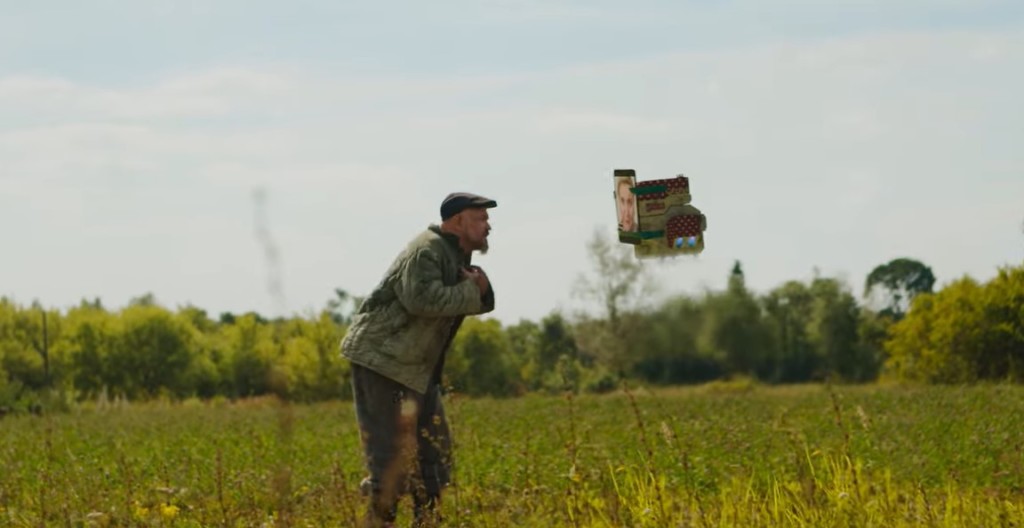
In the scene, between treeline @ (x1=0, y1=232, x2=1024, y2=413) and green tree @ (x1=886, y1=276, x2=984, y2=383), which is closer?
treeline @ (x1=0, y1=232, x2=1024, y2=413)

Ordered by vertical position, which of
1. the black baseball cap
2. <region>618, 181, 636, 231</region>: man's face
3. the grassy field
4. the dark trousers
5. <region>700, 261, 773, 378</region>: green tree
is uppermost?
the black baseball cap

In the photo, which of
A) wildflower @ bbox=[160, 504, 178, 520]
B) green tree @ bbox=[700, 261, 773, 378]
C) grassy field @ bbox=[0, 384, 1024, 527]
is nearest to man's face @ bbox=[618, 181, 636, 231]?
grassy field @ bbox=[0, 384, 1024, 527]

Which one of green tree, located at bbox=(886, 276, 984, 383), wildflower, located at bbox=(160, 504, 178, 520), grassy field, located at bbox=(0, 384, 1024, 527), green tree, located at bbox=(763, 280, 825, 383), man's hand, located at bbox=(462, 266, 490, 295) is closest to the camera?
grassy field, located at bbox=(0, 384, 1024, 527)

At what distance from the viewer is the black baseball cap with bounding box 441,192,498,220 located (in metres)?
6.10

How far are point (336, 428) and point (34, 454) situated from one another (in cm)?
418

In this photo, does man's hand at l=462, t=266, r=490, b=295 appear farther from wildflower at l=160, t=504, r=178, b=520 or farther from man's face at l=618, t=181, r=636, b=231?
wildflower at l=160, t=504, r=178, b=520

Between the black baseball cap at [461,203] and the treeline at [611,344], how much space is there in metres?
1.14

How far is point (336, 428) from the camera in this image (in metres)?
15.2

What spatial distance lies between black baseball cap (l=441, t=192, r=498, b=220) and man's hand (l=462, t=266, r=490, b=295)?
0.28 meters

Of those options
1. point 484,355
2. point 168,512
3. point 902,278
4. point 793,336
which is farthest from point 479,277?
point 902,278

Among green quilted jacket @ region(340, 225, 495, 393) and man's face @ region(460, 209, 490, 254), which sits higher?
man's face @ region(460, 209, 490, 254)

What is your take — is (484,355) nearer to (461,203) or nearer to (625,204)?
(461,203)

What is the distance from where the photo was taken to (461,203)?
6133 mm

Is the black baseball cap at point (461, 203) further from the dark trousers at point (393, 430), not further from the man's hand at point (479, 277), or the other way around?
the dark trousers at point (393, 430)
